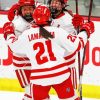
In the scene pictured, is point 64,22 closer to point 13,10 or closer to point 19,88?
point 13,10

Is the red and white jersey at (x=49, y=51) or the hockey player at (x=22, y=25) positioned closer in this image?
the red and white jersey at (x=49, y=51)

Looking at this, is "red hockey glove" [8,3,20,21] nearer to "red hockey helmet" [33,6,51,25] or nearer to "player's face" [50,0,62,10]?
"player's face" [50,0,62,10]

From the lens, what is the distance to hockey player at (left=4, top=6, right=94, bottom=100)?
2.87 meters

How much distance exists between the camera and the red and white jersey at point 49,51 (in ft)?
9.43

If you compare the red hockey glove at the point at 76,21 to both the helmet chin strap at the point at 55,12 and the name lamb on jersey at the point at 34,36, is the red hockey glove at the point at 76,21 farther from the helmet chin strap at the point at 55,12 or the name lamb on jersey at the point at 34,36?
the name lamb on jersey at the point at 34,36

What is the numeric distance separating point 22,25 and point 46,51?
1.51ft

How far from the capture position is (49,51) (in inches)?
113

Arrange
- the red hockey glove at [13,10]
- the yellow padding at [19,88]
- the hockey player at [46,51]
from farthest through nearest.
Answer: the yellow padding at [19,88] → the red hockey glove at [13,10] → the hockey player at [46,51]

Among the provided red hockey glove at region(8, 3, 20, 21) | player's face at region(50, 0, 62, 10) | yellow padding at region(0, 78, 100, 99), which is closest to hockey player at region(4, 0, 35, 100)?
red hockey glove at region(8, 3, 20, 21)

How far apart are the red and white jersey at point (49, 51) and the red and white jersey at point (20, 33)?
309mm

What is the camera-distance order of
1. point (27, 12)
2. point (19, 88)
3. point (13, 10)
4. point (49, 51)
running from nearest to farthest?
point (49, 51) < point (27, 12) < point (13, 10) < point (19, 88)

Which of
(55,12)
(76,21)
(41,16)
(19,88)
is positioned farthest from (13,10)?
(19,88)

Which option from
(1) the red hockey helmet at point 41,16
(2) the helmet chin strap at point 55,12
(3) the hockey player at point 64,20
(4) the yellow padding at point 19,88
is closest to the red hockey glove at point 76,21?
(3) the hockey player at point 64,20

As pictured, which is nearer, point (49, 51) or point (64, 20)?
point (49, 51)
